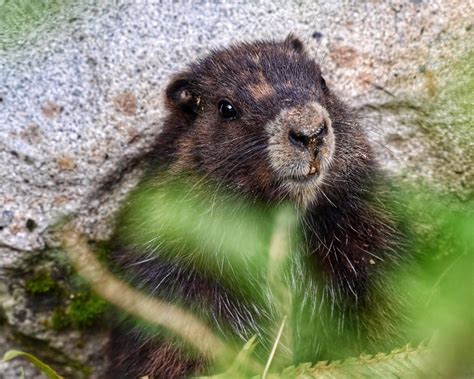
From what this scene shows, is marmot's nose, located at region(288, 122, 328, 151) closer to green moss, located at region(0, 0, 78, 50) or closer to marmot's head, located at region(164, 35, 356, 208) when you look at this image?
marmot's head, located at region(164, 35, 356, 208)

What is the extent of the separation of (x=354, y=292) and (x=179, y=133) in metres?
1.18

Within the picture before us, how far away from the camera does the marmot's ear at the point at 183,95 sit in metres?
4.21

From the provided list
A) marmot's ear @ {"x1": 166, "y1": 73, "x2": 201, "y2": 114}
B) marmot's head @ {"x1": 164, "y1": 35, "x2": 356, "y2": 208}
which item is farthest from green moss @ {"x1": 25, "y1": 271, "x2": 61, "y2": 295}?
marmot's ear @ {"x1": 166, "y1": 73, "x2": 201, "y2": 114}

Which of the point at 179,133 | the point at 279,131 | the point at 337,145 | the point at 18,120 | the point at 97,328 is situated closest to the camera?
the point at 279,131

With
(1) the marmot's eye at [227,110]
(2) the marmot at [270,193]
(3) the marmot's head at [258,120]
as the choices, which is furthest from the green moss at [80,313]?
(1) the marmot's eye at [227,110]

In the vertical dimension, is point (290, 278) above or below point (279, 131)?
below

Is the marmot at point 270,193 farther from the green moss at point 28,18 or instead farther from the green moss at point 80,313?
the green moss at point 28,18

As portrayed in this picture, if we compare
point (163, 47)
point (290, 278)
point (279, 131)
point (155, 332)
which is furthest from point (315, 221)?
point (163, 47)

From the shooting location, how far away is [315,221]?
4035 mm

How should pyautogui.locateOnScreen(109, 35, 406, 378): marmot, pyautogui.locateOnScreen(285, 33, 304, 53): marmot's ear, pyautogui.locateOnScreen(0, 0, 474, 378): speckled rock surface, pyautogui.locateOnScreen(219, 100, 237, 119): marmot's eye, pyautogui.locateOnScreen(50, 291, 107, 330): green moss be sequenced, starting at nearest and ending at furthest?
pyautogui.locateOnScreen(109, 35, 406, 378): marmot → pyautogui.locateOnScreen(219, 100, 237, 119): marmot's eye → pyautogui.locateOnScreen(285, 33, 304, 53): marmot's ear → pyautogui.locateOnScreen(0, 0, 474, 378): speckled rock surface → pyautogui.locateOnScreen(50, 291, 107, 330): green moss

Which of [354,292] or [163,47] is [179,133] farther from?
[354,292]

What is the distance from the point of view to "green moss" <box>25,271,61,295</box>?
466cm

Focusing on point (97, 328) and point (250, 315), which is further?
point (97, 328)

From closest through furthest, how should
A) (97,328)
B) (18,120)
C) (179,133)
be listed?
(179,133)
(18,120)
(97,328)
